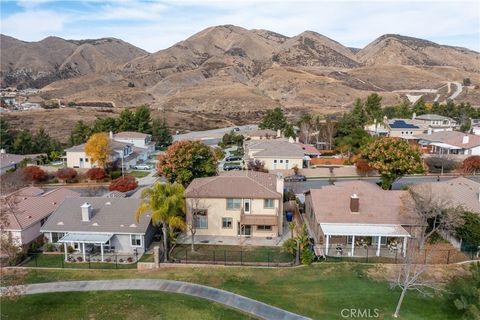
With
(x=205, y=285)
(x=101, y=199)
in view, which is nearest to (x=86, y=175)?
(x=101, y=199)

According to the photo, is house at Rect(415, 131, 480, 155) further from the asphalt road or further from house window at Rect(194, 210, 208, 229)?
house window at Rect(194, 210, 208, 229)

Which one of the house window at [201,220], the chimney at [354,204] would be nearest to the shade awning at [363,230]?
the chimney at [354,204]

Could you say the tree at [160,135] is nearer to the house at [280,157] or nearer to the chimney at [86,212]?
the house at [280,157]

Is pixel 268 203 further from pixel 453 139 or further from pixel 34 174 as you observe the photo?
pixel 453 139

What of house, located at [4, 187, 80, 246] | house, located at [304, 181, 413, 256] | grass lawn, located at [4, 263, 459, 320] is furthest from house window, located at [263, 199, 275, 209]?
house, located at [4, 187, 80, 246]

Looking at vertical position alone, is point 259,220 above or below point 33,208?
below

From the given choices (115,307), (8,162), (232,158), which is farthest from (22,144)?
(115,307)
